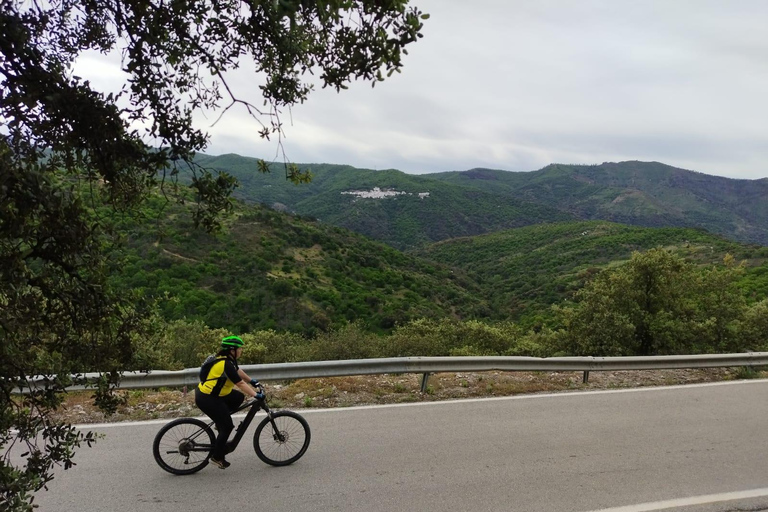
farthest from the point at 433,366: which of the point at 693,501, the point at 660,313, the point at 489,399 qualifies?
the point at 660,313

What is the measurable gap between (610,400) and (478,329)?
30.7 ft

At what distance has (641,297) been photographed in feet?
47.5

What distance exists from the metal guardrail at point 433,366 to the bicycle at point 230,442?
1566 millimetres

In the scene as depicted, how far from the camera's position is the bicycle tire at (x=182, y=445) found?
5.29 metres

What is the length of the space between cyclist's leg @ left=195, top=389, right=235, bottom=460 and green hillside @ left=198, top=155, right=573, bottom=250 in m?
113

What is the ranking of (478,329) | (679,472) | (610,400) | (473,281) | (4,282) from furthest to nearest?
(473,281)
(478,329)
(610,400)
(679,472)
(4,282)

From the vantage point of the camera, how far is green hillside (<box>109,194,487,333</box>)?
2847cm

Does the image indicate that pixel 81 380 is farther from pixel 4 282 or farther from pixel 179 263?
pixel 179 263

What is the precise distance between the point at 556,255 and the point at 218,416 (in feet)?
249

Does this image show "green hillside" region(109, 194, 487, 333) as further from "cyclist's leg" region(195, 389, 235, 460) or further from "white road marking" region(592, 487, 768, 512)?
"white road marking" region(592, 487, 768, 512)

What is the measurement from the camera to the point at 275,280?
34.1 metres

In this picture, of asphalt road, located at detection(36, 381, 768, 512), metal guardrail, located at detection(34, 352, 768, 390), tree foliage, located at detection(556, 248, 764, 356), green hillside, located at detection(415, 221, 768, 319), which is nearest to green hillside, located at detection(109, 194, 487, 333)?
green hillside, located at detection(415, 221, 768, 319)

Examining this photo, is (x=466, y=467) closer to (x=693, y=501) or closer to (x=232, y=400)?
(x=693, y=501)

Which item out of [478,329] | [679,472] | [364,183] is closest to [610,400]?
[679,472]
